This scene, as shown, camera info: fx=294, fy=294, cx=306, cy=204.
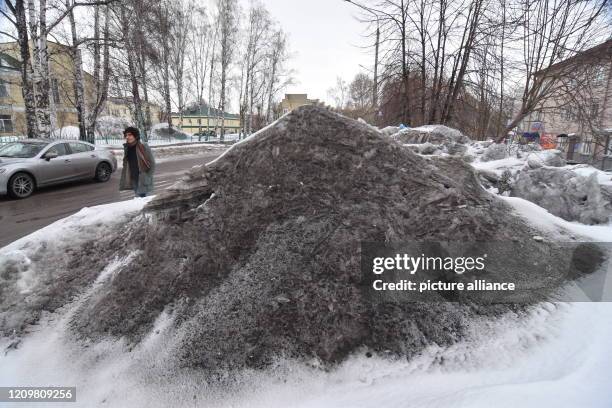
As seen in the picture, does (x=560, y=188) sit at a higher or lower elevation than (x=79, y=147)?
lower

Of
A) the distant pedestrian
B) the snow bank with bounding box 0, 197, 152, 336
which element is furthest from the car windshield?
the snow bank with bounding box 0, 197, 152, 336

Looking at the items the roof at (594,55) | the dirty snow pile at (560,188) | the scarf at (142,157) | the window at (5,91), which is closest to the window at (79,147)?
the scarf at (142,157)

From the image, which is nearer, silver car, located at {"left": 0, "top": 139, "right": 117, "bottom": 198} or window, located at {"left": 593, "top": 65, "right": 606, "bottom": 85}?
silver car, located at {"left": 0, "top": 139, "right": 117, "bottom": 198}

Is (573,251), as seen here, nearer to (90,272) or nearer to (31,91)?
(90,272)

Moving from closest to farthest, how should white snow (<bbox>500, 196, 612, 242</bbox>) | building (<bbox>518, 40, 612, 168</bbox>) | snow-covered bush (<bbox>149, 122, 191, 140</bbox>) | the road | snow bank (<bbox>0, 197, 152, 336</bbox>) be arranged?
snow bank (<bbox>0, 197, 152, 336</bbox>) < white snow (<bbox>500, 196, 612, 242</bbox>) < the road < building (<bbox>518, 40, 612, 168</bbox>) < snow-covered bush (<bbox>149, 122, 191, 140</bbox>)

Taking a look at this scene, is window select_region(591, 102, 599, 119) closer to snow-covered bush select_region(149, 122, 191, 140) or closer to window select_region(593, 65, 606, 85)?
window select_region(593, 65, 606, 85)

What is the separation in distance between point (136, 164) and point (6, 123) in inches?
1356

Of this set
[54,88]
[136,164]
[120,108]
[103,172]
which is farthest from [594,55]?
[120,108]

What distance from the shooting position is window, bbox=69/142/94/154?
932 centimetres

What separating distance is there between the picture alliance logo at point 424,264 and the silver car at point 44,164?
31.3 feet

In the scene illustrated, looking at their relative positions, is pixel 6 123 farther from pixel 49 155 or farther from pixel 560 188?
→ pixel 560 188

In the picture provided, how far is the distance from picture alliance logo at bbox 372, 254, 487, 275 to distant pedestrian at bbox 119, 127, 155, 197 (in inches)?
→ 175

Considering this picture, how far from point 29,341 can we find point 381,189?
344 centimetres

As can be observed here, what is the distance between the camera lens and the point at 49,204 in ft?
23.9
